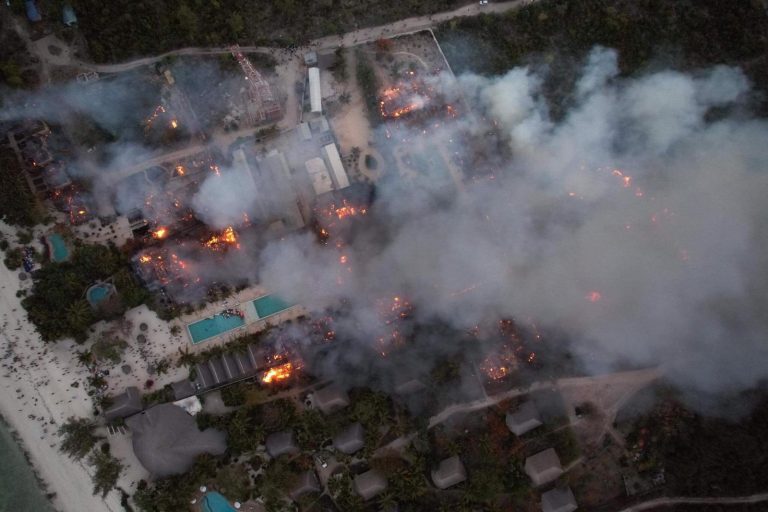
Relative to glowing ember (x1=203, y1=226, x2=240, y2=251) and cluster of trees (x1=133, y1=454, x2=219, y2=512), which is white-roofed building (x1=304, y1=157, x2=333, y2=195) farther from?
cluster of trees (x1=133, y1=454, x2=219, y2=512)

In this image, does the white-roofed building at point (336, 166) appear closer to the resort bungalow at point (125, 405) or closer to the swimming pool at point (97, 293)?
the swimming pool at point (97, 293)

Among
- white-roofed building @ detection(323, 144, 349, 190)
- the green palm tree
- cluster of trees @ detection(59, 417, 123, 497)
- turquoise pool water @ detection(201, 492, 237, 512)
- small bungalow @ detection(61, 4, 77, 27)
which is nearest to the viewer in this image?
cluster of trees @ detection(59, 417, 123, 497)

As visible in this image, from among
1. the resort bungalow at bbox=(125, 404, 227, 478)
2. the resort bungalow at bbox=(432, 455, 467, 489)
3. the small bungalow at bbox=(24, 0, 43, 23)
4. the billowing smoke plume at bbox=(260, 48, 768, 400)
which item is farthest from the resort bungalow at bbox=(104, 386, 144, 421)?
the small bungalow at bbox=(24, 0, 43, 23)

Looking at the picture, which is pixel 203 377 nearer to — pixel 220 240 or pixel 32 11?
pixel 220 240

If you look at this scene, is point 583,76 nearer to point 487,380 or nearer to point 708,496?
point 487,380

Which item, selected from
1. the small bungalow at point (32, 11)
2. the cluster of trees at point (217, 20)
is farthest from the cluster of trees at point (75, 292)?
the small bungalow at point (32, 11)

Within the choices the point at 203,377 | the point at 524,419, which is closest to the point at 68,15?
the point at 203,377
